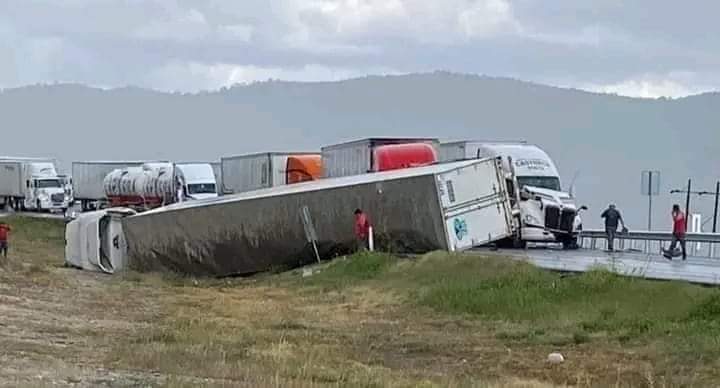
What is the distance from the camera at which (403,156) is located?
146 feet

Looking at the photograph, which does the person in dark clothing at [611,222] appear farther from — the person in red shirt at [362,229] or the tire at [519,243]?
the person in red shirt at [362,229]

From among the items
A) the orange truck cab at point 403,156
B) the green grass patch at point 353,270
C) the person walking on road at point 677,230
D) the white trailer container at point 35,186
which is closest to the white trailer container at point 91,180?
the white trailer container at point 35,186

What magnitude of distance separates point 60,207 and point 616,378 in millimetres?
65403

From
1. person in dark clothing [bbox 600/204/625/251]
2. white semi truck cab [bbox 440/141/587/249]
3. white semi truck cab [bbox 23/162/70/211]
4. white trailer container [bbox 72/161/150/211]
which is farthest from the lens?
white trailer container [bbox 72/161/150/211]

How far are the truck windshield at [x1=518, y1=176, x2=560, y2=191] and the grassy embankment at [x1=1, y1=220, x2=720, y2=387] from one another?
9.03 m

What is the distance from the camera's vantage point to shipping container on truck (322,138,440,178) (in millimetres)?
44191

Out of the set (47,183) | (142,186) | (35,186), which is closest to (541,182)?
(142,186)

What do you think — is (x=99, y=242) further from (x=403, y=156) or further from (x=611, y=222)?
(x=611, y=222)

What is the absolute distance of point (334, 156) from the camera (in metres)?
51.5

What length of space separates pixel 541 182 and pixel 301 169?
1901 cm

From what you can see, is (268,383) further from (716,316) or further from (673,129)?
(673,129)

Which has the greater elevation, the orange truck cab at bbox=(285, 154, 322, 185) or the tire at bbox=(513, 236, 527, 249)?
the orange truck cab at bbox=(285, 154, 322, 185)

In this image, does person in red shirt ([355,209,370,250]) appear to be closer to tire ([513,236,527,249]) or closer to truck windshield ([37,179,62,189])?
tire ([513,236,527,249])

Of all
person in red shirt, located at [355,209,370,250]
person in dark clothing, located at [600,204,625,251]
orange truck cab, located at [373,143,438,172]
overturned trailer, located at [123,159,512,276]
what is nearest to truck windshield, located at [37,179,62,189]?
orange truck cab, located at [373,143,438,172]
